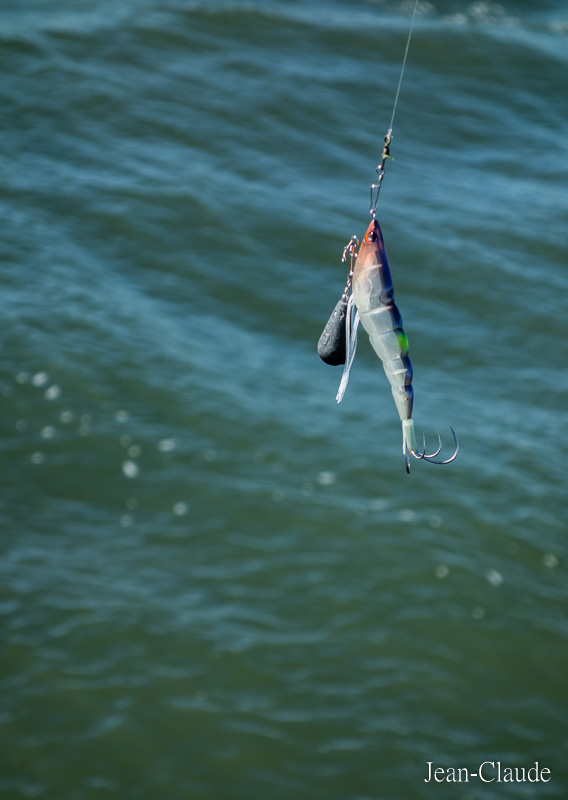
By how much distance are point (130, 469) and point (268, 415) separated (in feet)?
7.04

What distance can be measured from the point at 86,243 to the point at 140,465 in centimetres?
539

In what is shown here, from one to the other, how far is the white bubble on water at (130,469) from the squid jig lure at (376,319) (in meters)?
8.50

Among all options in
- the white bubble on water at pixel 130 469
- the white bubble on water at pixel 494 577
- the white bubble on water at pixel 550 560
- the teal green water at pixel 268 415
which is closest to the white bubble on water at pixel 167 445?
the teal green water at pixel 268 415

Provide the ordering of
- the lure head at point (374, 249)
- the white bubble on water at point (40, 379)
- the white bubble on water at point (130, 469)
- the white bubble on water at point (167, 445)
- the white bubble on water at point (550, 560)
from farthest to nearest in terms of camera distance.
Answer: the white bubble on water at point (40, 379) → the white bubble on water at point (167, 445) → the white bubble on water at point (130, 469) → the white bubble on water at point (550, 560) → the lure head at point (374, 249)

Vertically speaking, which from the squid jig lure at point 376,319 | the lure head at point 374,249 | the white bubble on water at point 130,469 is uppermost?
the lure head at point 374,249

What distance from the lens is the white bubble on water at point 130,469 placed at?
12656 mm

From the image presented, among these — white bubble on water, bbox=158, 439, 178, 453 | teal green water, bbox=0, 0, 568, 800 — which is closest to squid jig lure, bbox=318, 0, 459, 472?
teal green water, bbox=0, 0, 568, 800

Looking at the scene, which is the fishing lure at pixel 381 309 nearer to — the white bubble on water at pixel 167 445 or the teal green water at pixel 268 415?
the teal green water at pixel 268 415

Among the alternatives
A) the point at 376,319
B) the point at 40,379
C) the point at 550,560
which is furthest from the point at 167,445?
the point at 376,319

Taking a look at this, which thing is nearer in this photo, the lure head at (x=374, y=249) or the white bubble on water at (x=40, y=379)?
the lure head at (x=374, y=249)

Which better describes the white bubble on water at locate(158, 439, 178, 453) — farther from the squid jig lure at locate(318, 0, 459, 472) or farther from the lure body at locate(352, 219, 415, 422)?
the lure body at locate(352, 219, 415, 422)

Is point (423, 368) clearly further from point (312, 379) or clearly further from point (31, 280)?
point (31, 280)

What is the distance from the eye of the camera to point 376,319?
163 inches

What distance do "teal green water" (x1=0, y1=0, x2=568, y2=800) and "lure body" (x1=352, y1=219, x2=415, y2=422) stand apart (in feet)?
20.4
